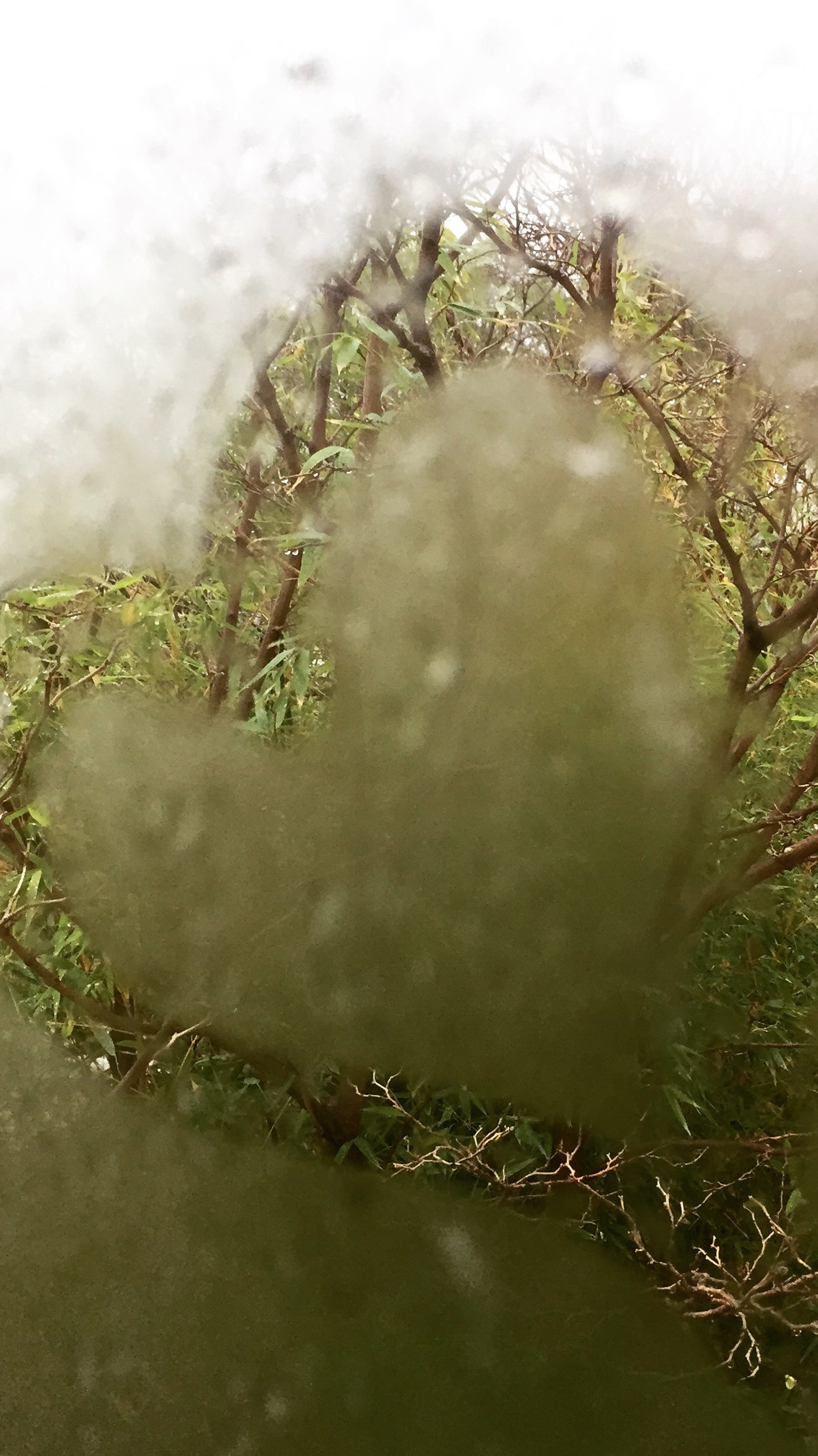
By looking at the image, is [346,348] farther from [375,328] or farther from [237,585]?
[237,585]

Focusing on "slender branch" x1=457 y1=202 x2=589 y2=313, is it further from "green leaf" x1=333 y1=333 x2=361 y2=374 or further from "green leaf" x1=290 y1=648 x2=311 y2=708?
"green leaf" x1=290 y1=648 x2=311 y2=708

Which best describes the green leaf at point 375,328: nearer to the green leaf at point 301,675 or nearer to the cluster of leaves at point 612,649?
the cluster of leaves at point 612,649

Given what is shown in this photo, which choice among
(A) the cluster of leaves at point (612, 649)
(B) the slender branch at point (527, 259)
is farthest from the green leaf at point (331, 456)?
(B) the slender branch at point (527, 259)

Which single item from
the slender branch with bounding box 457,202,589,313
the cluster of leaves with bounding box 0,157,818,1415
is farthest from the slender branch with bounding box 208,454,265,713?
the slender branch with bounding box 457,202,589,313

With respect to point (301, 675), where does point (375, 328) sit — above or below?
above

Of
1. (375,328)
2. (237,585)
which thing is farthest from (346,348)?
(237,585)

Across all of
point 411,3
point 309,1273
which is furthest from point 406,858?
point 411,3

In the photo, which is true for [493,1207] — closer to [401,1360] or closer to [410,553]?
[401,1360]

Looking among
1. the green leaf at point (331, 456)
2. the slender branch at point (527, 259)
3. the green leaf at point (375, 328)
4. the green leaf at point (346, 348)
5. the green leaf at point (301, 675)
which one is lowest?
the green leaf at point (301, 675)
